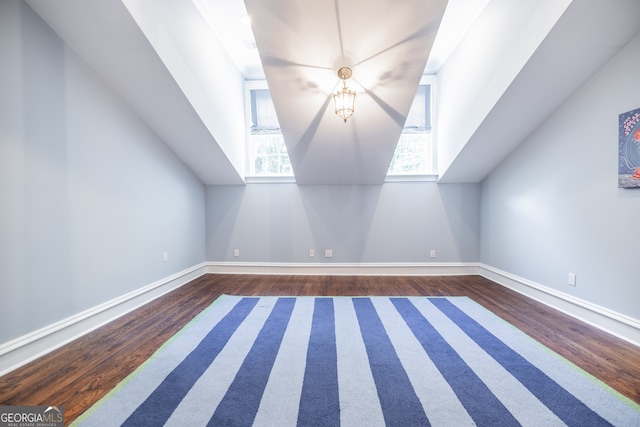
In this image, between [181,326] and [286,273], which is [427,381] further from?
[286,273]

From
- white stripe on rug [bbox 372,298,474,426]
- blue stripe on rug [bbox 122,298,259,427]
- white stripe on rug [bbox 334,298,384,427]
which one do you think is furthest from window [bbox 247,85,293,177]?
white stripe on rug [bbox 372,298,474,426]

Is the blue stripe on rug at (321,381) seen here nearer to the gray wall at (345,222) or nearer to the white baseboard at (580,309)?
the gray wall at (345,222)

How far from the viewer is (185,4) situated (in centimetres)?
248

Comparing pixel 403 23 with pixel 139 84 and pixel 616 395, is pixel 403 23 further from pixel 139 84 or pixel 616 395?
pixel 616 395

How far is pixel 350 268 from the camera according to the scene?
398 centimetres

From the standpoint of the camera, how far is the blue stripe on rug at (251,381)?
1255 millimetres

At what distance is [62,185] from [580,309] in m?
4.51

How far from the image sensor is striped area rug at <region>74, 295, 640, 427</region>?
1.25 metres

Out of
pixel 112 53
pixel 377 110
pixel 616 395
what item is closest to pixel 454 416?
pixel 616 395

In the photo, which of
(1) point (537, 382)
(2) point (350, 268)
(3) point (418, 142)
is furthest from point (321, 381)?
(3) point (418, 142)

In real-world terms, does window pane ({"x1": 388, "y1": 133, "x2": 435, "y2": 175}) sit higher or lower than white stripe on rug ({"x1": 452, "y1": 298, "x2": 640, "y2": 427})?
higher

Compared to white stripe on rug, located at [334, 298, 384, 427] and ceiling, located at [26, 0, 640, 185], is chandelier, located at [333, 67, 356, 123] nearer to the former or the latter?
ceiling, located at [26, 0, 640, 185]

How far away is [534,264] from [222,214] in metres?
4.24

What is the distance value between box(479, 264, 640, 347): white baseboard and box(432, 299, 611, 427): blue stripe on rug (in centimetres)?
98
